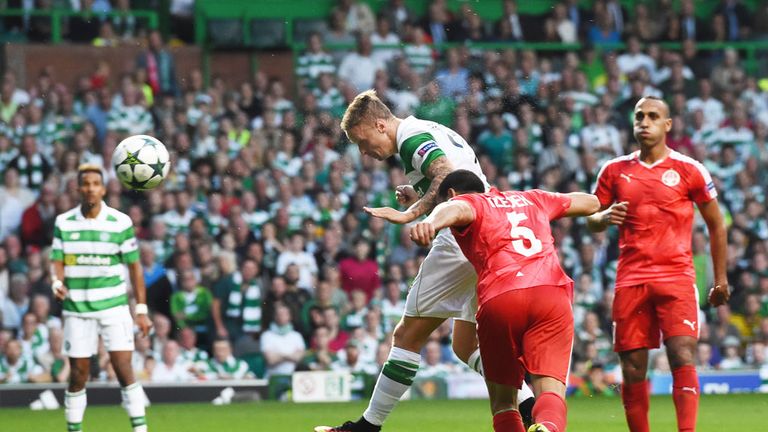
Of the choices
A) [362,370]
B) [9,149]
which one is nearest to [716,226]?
[362,370]

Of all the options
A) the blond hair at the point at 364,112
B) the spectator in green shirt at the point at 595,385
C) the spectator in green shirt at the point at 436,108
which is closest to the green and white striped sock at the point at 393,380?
the blond hair at the point at 364,112

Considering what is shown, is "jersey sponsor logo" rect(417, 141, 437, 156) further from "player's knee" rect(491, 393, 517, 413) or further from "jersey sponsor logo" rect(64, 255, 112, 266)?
"jersey sponsor logo" rect(64, 255, 112, 266)

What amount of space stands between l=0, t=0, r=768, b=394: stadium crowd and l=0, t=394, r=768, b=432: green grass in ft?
3.76

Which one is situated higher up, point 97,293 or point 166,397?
point 97,293

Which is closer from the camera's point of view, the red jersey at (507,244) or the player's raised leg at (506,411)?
Result: the red jersey at (507,244)

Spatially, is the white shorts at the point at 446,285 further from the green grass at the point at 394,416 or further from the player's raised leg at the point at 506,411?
the green grass at the point at 394,416

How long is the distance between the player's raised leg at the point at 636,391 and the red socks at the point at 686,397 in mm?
219

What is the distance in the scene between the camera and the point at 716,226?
31.1ft

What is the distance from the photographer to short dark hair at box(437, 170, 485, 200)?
7.72 m

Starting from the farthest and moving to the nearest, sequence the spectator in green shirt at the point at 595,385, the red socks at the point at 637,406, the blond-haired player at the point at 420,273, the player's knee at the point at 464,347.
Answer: the spectator in green shirt at the point at 595,385, the player's knee at the point at 464,347, the red socks at the point at 637,406, the blond-haired player at the point at 420,273

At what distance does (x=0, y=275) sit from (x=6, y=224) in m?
1.02

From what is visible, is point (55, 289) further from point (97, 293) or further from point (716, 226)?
point (716, 226)

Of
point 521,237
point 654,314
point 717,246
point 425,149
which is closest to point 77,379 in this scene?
point 425,149

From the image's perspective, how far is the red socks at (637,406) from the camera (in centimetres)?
913
